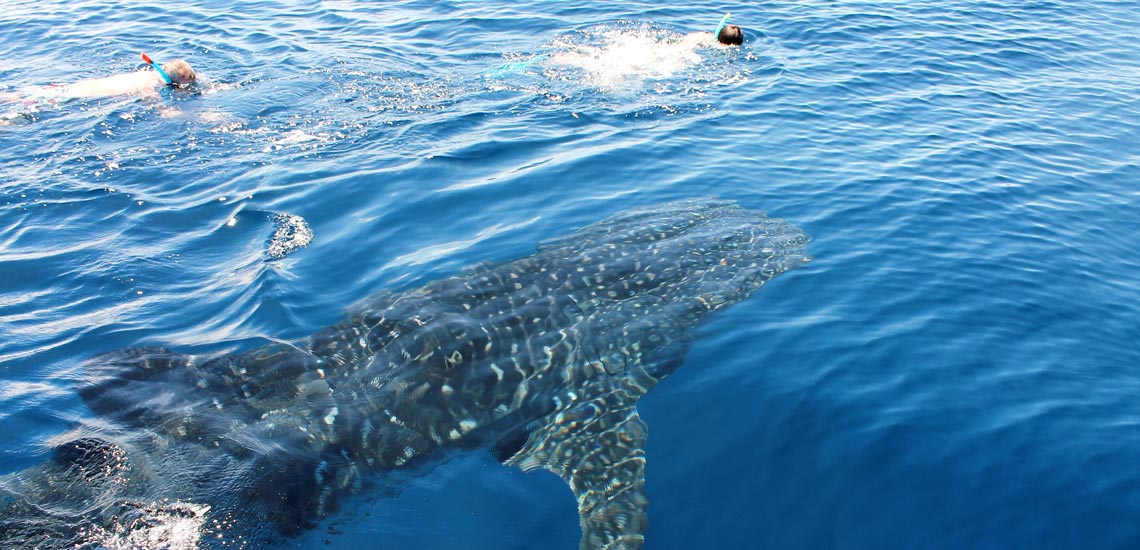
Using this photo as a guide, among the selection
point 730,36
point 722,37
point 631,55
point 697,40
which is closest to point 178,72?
point 631,55

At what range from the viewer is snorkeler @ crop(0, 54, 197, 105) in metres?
14.8

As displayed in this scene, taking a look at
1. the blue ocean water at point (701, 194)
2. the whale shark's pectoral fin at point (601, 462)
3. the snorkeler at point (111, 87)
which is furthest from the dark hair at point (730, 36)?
the whale shark's pectoral fin at point (601, 462)

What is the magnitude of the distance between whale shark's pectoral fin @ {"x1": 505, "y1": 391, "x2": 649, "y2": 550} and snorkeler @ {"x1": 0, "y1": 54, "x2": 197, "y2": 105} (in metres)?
12.3

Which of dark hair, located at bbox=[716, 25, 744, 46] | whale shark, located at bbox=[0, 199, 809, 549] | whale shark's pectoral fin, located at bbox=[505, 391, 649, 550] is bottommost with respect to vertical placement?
whale shark's pectoral fin, located at bbox=[505, 391, 649, 550]

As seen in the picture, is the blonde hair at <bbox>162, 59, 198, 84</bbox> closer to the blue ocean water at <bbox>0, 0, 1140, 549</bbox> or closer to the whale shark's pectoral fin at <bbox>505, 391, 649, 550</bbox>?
the blue ocean water at <bbox>0, 0, 1140, 549</bbox>

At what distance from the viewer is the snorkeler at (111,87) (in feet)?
48.4

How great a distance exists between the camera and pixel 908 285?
933 cm

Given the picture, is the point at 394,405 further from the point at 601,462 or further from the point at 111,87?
the point at 111,87

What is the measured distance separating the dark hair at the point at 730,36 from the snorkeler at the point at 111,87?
462 inches

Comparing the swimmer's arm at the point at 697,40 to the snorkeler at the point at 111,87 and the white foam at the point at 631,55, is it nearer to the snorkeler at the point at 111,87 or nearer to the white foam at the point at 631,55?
the white foam at the point at 631,55

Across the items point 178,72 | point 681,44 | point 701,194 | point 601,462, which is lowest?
point 601,462

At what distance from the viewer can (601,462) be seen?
21.7 feet

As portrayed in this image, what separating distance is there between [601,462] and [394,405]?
1.94m

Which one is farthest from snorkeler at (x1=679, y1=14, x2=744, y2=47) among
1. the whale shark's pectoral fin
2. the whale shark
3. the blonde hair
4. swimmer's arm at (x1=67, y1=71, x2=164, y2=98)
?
the whale shark's pectoral fin
